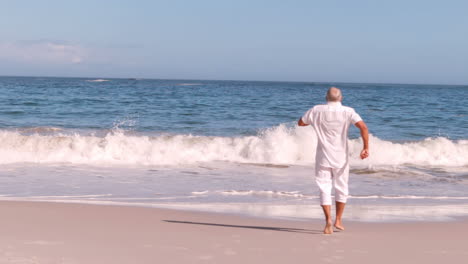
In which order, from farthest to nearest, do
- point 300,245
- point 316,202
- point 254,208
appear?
point 316,202 < point 254,208 < point 300,245

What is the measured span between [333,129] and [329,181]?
0.58 m

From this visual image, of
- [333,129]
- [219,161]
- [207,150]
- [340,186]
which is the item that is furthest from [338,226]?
[207,150]

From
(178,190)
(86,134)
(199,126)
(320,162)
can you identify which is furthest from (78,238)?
(199,126)

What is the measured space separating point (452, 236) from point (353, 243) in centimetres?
124

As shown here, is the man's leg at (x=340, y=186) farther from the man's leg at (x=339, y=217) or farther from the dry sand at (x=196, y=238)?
the dry sand at (x=196, y=238)

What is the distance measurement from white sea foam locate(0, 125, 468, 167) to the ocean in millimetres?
28

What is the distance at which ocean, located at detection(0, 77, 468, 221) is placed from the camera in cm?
805

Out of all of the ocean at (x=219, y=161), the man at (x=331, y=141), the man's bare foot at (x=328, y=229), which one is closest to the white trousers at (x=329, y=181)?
the man at (x=331, y=141)

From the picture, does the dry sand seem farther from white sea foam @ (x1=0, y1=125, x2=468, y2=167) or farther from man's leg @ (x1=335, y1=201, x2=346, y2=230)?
white sea foam @ (x1=0, y1=125, x2=468, y2=167)

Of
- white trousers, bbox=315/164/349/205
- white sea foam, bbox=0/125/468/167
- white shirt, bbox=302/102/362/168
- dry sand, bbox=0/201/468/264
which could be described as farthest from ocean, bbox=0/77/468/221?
white shirt, bbox=302/102/362/168

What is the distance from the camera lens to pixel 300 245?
18.0ft

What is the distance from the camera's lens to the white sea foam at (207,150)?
508 inches

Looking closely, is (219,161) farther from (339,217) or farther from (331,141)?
(331,141)

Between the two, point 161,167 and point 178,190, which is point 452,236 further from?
point 161,167
